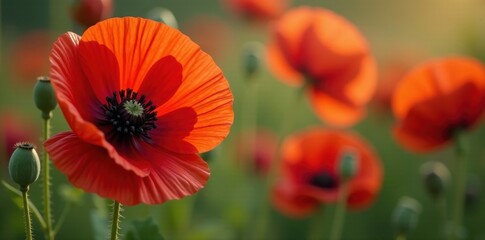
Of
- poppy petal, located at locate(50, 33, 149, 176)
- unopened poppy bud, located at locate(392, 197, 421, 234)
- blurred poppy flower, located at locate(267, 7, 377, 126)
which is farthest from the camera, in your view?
blurred poppy flower, located at locate(267, 7, 377, 126)

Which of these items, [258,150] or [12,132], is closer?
[12,132]

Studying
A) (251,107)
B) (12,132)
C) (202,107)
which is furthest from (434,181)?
(251,107)

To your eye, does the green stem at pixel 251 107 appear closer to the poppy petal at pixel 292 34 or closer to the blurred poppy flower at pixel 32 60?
the blurred poppy flower at pixel 32 60

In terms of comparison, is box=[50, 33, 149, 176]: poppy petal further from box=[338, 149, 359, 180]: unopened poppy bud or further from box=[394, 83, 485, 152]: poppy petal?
box=[394, 83, 485, 152]: poppy petal

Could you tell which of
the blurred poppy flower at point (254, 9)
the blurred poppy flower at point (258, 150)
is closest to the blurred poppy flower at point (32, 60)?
the blurred poppy flower at point (254, 9)

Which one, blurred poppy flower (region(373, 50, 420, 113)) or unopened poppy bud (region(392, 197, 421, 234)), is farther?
blurred poppy flower (region(373, 50, 420, 113))

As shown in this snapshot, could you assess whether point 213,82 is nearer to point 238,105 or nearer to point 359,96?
point 359,96

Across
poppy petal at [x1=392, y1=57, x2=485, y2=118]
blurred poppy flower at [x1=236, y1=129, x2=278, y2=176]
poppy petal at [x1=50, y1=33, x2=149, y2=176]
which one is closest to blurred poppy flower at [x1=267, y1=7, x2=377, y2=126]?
blurred poppy flower at [x1=236, y1=129, x2=278, y2=176]

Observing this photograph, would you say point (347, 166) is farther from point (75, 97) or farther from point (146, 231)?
point (75, 97)
